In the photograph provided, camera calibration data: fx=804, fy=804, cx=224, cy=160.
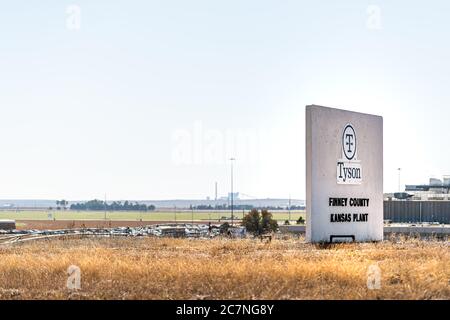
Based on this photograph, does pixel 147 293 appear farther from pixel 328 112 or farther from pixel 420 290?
pixel 328 112

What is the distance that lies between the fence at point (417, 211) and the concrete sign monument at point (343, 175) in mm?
58127

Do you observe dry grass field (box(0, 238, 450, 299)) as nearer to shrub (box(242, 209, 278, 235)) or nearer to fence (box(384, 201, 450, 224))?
shrub (box(242, 209, 278, 235))

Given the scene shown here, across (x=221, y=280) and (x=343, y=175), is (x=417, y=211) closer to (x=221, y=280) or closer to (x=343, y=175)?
(x=343, y=175)

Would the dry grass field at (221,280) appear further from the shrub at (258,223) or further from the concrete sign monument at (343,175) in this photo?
the shrub at (258,223)

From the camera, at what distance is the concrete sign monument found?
1185 inches

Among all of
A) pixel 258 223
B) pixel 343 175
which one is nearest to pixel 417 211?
pixel 258 223

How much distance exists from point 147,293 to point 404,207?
79360 mm

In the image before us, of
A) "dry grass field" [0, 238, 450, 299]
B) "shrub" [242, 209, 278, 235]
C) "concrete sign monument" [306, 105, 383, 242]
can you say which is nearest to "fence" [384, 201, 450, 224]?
"shrub" [242, 209, 278, 235]

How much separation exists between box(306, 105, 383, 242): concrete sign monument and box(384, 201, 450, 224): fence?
58127mm

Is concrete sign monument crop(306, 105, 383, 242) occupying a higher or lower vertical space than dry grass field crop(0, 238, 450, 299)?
higher

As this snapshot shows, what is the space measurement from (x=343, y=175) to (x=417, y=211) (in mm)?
63167

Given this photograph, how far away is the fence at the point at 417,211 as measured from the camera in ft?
299

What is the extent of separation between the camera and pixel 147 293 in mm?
15070

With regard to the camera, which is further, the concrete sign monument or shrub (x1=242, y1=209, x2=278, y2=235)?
shrub (x1=242, y1=209, x2=278, y2=235)
